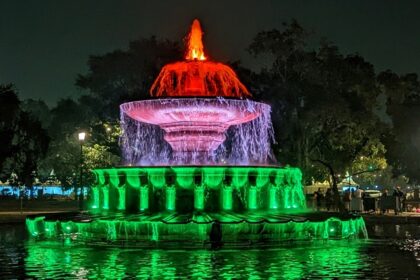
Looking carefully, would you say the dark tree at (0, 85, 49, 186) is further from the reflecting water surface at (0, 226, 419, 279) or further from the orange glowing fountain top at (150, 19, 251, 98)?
the reflecting water surface at (0, 226, 419, 279)

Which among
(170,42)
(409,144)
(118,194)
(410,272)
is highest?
(170,42)

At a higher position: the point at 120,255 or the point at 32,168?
the point at 32,168

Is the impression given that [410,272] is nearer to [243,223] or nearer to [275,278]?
[275,278]

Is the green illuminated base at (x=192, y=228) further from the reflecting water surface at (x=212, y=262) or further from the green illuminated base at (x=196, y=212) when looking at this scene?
the reflecting water surface at (x=212, y=262)

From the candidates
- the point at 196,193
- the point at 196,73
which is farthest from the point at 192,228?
the point at 196,73

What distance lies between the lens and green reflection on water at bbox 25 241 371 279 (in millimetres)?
12148

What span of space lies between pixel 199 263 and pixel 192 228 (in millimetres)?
2945

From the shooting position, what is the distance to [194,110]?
2159cm

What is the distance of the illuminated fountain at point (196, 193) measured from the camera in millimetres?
16703

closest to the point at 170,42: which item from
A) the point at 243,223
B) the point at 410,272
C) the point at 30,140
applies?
the point at 30,140

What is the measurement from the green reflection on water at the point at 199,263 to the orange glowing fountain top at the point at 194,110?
615 cm

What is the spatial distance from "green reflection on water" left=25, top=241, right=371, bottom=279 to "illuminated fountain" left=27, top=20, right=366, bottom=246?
78 cm

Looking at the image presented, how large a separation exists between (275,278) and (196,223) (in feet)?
16.0

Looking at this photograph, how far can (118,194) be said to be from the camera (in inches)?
786
